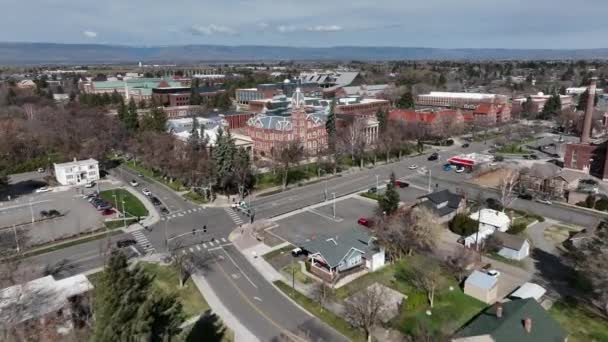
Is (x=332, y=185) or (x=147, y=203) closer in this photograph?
(x=147, y=203)

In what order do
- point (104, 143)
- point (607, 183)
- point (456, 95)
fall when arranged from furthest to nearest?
point (456, 95) < point (104, 143) < point (607, 183)

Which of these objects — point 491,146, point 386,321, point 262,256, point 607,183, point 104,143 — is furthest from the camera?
point 491,146

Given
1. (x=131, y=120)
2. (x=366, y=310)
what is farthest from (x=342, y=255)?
(x=131, y=120)

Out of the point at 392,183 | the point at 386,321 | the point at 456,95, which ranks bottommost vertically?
the point at 386,321

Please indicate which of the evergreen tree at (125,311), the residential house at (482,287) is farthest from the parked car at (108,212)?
the residential house at (482,287)

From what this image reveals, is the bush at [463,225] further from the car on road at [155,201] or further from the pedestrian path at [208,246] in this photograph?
the car on road at [155,201]

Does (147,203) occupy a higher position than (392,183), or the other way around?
(392,183)

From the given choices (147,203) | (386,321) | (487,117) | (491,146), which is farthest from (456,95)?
(386,321)

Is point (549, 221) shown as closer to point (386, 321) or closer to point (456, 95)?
point (386, 321)
